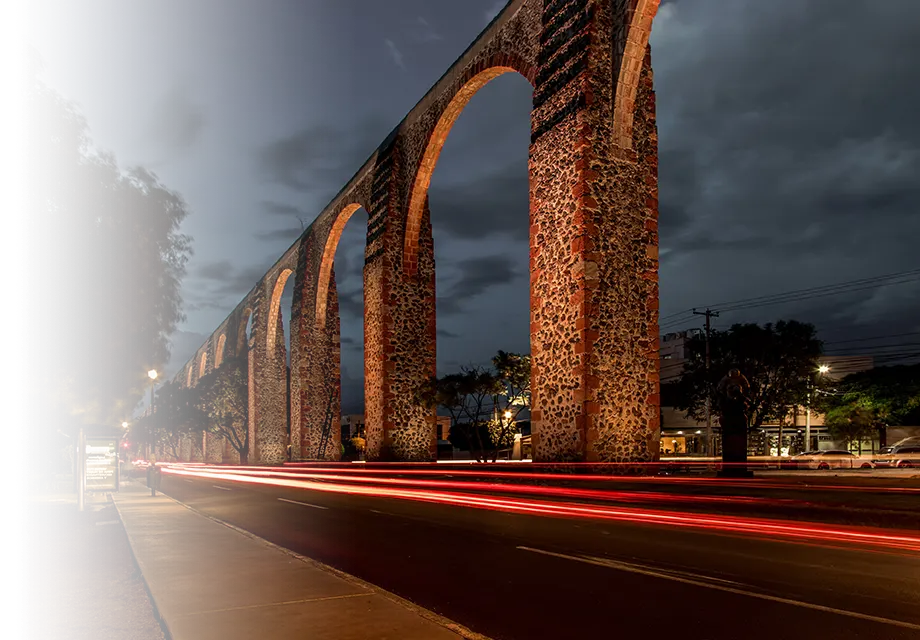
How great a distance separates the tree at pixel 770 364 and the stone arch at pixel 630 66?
25692 mm

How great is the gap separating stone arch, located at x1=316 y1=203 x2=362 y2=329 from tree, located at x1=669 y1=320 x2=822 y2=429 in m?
21.1

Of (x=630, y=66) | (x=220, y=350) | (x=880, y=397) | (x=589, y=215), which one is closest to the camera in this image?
(x=589, y=215)

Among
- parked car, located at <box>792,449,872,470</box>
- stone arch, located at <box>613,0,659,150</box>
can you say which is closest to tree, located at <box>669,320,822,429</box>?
parked car, located at <box>792,449,872,470</box>

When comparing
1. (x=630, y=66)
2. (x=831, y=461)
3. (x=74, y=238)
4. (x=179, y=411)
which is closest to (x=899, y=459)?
(x=831, y=461)

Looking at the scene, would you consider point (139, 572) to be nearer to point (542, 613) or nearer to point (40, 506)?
point (542, 613)

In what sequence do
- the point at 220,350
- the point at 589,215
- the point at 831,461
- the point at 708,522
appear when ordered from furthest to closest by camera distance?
the point at 220,350 < the point at 831,461 < the point at 589,215 < the point at 708,522

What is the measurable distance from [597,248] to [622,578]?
9269 mm

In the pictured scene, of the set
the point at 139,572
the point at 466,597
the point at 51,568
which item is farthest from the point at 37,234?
the point at 466,597

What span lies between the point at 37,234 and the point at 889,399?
46.6 meters

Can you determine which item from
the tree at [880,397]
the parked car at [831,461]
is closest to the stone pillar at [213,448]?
the parked car at [831,461]

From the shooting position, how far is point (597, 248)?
48.5 feet

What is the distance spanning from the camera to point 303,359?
111 ft

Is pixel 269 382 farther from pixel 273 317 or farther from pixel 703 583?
pixel 703 583

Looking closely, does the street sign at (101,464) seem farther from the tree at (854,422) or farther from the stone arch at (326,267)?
the tree at (854,422)
